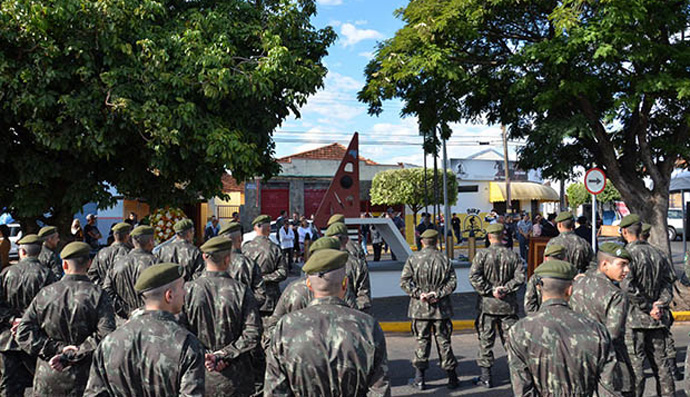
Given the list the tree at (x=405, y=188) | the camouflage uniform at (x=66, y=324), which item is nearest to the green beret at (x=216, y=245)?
the camouflage uniform at (x=66, y=324)

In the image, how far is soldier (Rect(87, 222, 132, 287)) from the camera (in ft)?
23.7

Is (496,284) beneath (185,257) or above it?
beneath

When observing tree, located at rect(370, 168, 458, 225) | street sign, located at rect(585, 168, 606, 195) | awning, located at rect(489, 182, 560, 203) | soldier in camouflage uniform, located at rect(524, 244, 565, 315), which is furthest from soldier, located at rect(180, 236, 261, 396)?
awning, located at rect(489, 182, 560, 203)

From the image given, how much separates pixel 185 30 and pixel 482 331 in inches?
304

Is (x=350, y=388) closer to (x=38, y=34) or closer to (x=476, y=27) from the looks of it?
(x=38, y=34)

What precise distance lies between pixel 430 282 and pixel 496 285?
0.85 meters

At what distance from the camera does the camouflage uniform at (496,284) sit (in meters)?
6.53

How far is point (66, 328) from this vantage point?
413 cm

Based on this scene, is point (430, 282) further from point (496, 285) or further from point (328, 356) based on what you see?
point (328, 356)

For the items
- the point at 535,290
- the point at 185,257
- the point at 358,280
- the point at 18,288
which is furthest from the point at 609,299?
the point at 18,288

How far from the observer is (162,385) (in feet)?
9.18

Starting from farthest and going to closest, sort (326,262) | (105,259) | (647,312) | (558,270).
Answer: (105,259)
(647,312)
(558,270)
(326,262)

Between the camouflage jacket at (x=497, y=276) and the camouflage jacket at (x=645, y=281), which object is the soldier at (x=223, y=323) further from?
the camouflage jacket at (x=645, y=281)

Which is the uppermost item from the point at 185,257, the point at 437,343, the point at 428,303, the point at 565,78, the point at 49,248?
the point at 565,78
